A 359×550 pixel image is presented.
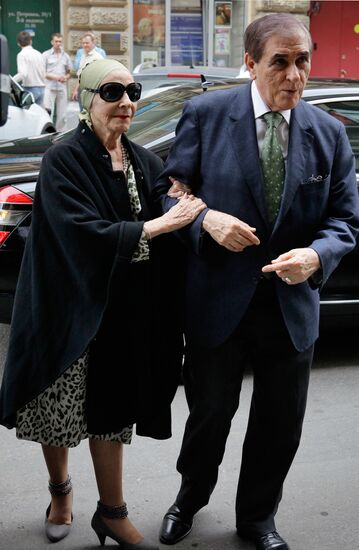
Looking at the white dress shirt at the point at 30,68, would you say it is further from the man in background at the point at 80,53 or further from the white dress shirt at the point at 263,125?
the white dress shirt at the point at 263,125

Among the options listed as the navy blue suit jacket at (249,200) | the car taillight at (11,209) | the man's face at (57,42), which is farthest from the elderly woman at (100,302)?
the man's face at (57,42)

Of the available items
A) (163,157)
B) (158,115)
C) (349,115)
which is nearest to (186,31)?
(158,115)

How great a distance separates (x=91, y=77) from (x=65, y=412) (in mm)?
1130

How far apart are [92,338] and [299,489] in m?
1.42

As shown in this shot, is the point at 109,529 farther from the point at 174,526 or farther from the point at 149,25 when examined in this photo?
the point at 149,25

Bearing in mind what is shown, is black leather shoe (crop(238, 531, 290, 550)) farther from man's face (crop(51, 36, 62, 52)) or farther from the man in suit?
man's face (crop(51, 36, 62, 52))

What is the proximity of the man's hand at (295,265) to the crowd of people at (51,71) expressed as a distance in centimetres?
1197

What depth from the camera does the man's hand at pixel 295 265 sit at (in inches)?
107

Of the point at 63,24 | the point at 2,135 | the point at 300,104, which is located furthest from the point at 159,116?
the point at 63,24

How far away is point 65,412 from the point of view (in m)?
3.01

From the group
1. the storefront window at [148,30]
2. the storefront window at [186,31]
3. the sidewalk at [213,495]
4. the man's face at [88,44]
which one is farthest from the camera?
the storefront window at [186,31]

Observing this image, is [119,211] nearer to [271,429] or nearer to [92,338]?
[92,338]

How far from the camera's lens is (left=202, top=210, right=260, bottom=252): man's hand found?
2.74 m

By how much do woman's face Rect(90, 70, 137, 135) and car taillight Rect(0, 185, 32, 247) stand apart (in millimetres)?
2145
